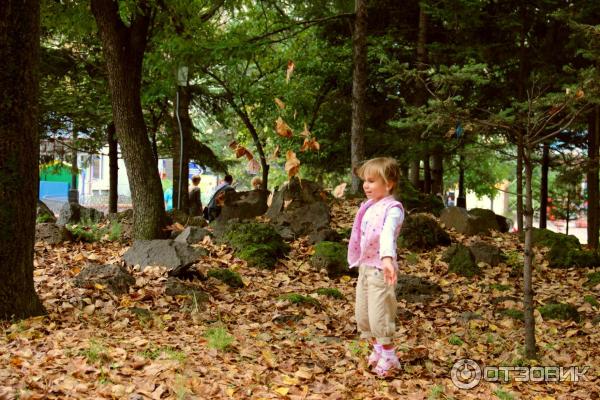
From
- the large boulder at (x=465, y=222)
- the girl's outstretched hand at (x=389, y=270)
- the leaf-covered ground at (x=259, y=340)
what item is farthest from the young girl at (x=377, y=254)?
the large boulder at (x=465, y=222)

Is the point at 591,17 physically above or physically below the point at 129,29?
above

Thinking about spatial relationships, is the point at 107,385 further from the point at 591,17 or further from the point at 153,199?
the point at 591,17

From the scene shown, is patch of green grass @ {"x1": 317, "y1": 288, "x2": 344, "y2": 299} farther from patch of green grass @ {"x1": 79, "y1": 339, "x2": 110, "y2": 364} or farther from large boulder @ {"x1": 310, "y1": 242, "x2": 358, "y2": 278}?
patch of green grass @ {"x1": 79, "y1": 339, "x2": 110, "y2": 364}

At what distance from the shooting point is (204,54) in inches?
472

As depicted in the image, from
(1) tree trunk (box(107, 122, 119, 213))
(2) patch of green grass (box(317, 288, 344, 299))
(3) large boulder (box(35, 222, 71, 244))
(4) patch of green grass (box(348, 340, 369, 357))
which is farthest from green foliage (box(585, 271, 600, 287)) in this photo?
(1) tree trunk (box(107, 122, 119, 213))

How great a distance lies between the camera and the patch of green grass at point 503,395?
177 inches

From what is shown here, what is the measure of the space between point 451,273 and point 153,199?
5.15 meters

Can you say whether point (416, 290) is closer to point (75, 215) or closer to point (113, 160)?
point (75, 215)

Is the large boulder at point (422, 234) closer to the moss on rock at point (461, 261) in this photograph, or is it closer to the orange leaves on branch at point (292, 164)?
the moss on rock at point (461, 261)

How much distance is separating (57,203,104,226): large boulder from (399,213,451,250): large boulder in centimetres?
670

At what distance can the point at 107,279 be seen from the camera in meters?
6.74

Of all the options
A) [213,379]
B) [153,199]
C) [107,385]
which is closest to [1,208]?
[107,385]

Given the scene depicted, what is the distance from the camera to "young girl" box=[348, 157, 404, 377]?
4551 millimetres

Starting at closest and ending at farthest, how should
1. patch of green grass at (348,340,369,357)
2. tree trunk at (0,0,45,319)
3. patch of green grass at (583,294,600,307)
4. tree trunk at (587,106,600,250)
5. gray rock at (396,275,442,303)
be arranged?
tree trunk at (0,0,45,319) → patch of green grass at (348,340,369,357) → gray rock at (396,275,442,303) → patch of green grass at (583,294,600,307) → tree trunk at (587,106,600,250)
